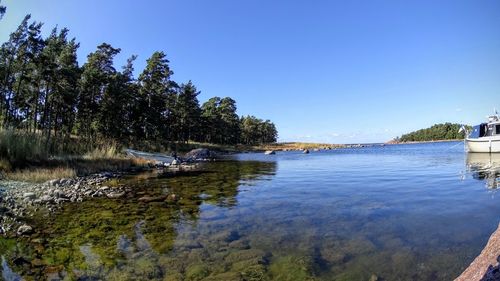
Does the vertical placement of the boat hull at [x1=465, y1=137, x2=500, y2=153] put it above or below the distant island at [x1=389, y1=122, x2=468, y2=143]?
below

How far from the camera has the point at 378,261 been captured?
644 centimetres

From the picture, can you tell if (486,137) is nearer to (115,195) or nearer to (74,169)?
(115,195)

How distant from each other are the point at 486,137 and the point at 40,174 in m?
42.7

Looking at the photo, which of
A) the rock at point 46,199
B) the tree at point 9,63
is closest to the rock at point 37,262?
the rock at point 46,199

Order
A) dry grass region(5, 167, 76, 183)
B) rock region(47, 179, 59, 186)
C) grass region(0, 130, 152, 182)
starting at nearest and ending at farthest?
rock region(47, 179, 59, 186), dry grass region(5, 167, 76, 183), grass region(0, 130, 152, 182)

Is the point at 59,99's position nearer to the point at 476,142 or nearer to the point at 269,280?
the point at 269,280

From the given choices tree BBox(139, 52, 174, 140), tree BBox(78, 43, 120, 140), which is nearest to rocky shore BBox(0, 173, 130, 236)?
tree BBox(78, 43, 120, 140)

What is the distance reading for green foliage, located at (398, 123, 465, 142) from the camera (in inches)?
5912

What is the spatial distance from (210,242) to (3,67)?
41.6 metres

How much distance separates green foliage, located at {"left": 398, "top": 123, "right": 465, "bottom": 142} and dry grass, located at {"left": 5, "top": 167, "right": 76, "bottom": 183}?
158465 millimetres

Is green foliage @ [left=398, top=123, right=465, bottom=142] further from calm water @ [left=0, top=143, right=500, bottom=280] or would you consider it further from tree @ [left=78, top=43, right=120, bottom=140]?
calm water @ [left=0, top=143, right=500, bottom=280]

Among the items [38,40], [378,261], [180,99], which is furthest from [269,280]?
[180,99]

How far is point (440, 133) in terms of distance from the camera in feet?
525

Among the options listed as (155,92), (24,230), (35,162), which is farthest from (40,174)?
(155,92)
